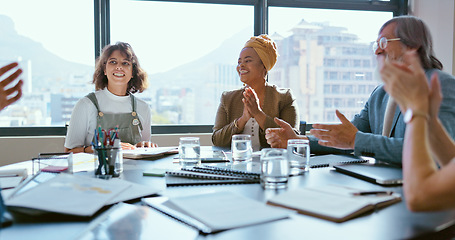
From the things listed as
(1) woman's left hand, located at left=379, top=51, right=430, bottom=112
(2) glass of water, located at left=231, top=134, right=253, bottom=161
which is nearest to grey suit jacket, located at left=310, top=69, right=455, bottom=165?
(2) glass of water, located at left=231, top=134, right=253, bottom=161

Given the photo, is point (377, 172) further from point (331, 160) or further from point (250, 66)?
point (250, 66)

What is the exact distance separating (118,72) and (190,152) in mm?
1351

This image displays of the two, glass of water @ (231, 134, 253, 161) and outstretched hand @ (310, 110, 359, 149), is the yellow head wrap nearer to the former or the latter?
outstretched hand @ (310, 110, 359, 149)

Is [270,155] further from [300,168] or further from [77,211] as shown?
[77,211]

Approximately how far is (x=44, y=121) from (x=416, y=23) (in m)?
3.13

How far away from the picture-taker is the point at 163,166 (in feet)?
5.08

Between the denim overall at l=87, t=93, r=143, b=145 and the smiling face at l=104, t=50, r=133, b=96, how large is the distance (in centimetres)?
17

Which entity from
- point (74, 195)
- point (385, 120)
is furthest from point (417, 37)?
point (74, 195)

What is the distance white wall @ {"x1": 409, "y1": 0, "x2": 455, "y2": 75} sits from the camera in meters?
3.73

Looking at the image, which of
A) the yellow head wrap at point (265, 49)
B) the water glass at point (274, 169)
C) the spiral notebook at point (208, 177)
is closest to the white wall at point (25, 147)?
the yellow head wrap at point (265, 49)

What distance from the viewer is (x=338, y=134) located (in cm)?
171

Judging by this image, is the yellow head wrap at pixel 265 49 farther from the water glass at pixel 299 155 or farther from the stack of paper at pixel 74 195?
the stack of paper at pixel 74 195

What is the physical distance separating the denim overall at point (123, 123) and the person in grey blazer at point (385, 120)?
100cm

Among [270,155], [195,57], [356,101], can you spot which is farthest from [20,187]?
[356,101]
